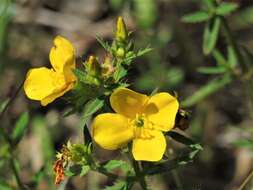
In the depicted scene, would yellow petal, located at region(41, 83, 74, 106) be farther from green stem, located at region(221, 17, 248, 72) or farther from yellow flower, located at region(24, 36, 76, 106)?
green stem, located at region(221, 17, 248, 72)

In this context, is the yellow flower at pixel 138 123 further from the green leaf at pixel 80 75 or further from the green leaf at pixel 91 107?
the green leaf at pixel 80 75

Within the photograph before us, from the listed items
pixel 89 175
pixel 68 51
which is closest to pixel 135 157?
pixel 68 51

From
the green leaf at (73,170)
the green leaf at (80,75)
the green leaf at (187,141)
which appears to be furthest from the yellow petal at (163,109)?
the green leaf at (73,170)

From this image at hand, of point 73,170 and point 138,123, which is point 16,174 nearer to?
point 73,170

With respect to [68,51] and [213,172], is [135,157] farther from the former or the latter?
[213,172]

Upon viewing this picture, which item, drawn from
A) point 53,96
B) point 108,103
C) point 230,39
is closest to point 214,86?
point 230,39

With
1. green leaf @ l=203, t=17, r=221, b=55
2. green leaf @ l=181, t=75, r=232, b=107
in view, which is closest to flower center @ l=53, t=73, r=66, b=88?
green leaf @ l=203, t=17, r=221, b=55
